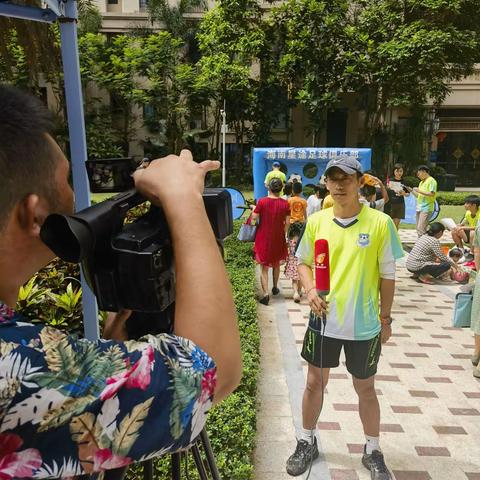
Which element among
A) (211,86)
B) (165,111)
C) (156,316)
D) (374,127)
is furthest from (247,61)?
(156,316)

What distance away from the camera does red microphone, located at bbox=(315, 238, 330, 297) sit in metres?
2.89

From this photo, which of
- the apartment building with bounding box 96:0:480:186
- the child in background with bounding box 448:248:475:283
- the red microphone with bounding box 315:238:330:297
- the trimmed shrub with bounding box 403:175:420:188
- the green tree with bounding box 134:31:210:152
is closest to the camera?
the red microphone with bounding box 315:238:330:297

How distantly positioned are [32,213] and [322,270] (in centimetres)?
218

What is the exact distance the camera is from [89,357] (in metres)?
0.79

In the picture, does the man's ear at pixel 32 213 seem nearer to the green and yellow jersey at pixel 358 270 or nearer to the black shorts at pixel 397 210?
the green and yellow jersey at pixel 358 270

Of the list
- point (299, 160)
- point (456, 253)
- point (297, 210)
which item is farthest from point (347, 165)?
point (299, 160)

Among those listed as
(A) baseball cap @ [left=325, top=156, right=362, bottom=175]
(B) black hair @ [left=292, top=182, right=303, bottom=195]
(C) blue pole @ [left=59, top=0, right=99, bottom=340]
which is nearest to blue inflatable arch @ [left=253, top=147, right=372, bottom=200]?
(B) black hair @ [left=292, top=182, right=303, bottom=195]

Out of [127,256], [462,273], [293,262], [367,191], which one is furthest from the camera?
[462,273]

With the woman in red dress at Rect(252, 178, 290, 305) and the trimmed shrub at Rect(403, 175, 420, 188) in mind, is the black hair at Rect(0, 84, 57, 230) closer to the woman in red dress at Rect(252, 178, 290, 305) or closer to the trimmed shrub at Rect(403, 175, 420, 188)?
the woman in red dress at Rect(252, 178, 290, 305)

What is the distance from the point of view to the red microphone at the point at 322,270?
2.89 meters

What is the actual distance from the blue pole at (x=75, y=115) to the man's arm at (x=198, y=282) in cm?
189

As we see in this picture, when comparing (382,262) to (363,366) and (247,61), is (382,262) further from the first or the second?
(247,61)

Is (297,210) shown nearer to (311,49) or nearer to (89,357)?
(89,357)

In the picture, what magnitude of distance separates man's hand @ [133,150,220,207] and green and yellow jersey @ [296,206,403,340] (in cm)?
217
